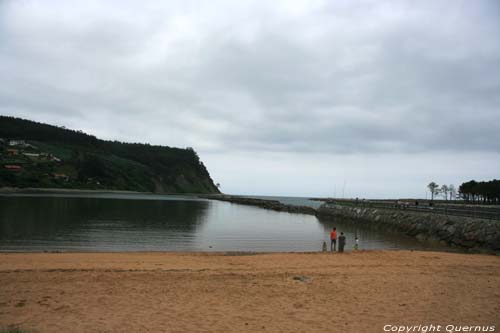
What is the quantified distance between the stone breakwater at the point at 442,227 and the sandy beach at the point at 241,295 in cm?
1147

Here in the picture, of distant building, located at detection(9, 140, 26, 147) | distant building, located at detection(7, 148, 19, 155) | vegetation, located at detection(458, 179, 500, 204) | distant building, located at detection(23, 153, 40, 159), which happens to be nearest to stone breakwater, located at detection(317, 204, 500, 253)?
vegetation, located at detection(458, 179, 500, 204)

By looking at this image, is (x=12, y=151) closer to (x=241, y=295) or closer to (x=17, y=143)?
(x=17, y=143)

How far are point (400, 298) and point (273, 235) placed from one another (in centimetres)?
2479

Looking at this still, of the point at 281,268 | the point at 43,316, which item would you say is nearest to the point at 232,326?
the point at 43,316

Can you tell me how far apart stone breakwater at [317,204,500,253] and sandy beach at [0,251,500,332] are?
11.5 metres

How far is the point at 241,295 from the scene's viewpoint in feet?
37.7

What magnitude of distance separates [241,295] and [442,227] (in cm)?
2847

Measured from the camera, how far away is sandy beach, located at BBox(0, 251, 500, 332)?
889 centimetres

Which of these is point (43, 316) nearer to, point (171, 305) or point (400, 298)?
point (171, 305)

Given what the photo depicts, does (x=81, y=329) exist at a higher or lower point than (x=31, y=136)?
lower

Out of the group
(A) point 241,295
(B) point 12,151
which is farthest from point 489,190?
(B) point 12,151

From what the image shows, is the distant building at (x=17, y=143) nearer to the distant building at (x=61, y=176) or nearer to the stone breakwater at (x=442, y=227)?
the distant building at (x=61, y=176)

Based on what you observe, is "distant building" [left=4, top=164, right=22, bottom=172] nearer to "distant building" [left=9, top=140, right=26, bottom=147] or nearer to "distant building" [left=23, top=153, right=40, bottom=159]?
"distant building" [left=23, top=153, right=40, bottom=159]

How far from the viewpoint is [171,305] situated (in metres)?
10.2
